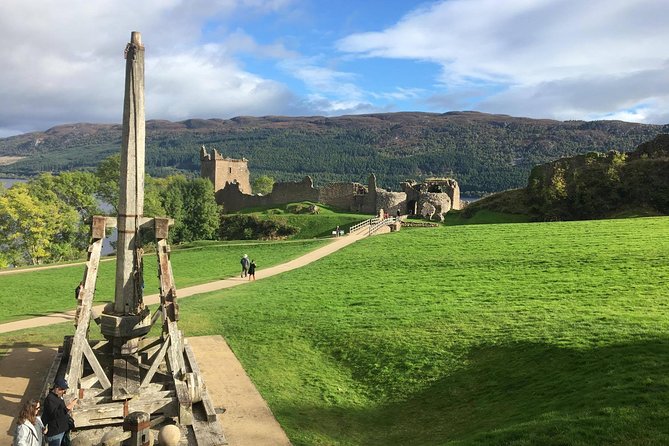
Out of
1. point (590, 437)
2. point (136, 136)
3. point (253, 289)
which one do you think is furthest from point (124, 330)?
point (253, 289)

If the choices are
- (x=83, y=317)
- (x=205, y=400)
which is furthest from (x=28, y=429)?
(x=205, y=400)

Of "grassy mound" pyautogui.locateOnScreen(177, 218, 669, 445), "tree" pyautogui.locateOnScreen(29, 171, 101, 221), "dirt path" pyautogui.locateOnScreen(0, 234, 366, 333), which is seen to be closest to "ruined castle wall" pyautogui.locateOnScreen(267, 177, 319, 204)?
"tree" pyautogui.locateOnScreen(29, 171, 101, 221)

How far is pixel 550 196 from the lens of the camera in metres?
38.7

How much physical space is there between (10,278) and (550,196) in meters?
36.7

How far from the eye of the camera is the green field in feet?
25.0

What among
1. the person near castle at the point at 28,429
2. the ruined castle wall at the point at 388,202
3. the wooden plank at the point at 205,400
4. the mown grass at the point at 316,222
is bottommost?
the wooden plank at the point at 205,400

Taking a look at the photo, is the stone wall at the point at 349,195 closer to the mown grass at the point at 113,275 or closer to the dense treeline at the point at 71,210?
the dense treeline at the point at 71,210

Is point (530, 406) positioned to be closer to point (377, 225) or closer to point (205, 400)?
point (205, 400)

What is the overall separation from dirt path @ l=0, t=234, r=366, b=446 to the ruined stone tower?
192ft

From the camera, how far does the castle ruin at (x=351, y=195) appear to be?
55906mm

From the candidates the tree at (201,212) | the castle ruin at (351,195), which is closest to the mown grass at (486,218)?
the castle ruin at (351,195)

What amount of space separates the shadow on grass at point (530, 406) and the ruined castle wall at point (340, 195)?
49.5 metres

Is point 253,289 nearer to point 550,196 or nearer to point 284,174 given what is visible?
point 550,196

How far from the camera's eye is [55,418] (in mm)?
6781
